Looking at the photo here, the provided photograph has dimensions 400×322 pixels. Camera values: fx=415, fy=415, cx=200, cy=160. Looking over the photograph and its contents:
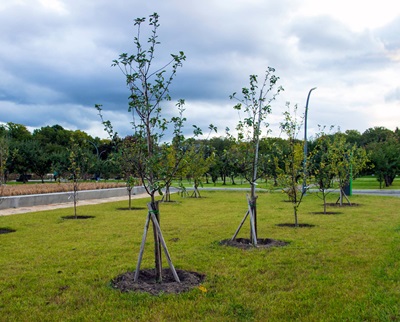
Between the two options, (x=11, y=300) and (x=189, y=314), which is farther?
(x=11, y=300)

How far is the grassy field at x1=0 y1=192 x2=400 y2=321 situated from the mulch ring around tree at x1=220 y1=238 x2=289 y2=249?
28 centimetres

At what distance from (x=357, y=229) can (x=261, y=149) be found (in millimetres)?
3610

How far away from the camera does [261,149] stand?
10.7 meters

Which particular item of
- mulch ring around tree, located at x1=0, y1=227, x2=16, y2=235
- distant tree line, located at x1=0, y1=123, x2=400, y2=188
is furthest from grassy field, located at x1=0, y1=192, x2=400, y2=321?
distant tree line, located at x1=0, y1=123, x2=400, y2=188

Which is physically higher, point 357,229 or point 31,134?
point 31,134

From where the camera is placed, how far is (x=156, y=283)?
20.6 ft

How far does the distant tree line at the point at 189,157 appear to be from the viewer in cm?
704

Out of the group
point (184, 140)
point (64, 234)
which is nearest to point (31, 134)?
point (64, 234)

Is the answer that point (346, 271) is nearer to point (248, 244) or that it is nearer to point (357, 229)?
point (248, 244)

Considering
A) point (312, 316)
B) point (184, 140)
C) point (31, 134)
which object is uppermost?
point (31, 134)

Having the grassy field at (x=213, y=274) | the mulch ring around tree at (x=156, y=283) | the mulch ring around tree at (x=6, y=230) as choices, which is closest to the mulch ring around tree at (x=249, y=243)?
the grassy field at (x=213, y=274)

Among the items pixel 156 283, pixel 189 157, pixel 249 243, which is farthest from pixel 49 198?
pixel 156 283

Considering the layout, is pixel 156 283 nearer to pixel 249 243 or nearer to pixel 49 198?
pixel 249 243

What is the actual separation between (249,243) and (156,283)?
11.7 feet
